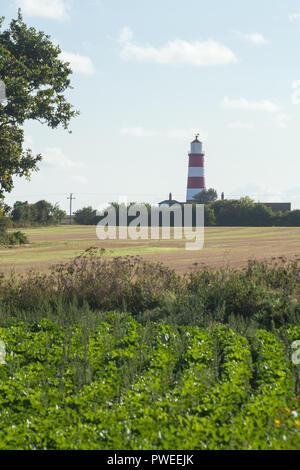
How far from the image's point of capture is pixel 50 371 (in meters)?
7.98

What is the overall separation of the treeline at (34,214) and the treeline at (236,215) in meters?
7.21

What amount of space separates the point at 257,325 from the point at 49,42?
1381 centimetres

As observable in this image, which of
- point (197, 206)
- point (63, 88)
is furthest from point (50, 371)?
point (197, 206)

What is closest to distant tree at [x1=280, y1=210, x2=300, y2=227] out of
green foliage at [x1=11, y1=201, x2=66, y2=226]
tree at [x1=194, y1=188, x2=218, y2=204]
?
tree at [x1=194, y1=188, x2=218, y2=204]

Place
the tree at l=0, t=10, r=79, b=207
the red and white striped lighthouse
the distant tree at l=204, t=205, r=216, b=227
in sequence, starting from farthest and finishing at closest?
the red and white striped lighthouse, the distant tree at l=204, t=205, r=216, b=227, the tree at l=0, t=10, r=79, b=207

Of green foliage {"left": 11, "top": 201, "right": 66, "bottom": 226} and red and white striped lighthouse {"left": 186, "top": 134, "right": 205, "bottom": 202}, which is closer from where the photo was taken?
green foliage {"left": 11, "top": 201, "right": 66, "bottom": 226}

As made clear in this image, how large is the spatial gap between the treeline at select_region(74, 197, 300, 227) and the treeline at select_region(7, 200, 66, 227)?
721cm

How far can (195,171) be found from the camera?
302ft

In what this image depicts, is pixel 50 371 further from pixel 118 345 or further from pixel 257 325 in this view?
pixel 257 325

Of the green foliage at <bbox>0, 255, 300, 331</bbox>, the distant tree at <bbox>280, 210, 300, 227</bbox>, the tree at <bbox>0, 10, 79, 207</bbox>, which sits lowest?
the green foliage at <bbox>0, 255, 300, 331</bbox>

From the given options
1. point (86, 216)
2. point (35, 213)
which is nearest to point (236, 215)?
point (86, 216)

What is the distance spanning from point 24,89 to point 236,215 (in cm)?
5352

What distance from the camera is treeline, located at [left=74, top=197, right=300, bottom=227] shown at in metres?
67.1

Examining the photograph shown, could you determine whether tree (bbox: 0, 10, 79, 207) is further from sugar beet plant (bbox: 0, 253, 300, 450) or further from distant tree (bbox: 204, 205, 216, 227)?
distant tree (bbox: 204, 205, 216, 227)
